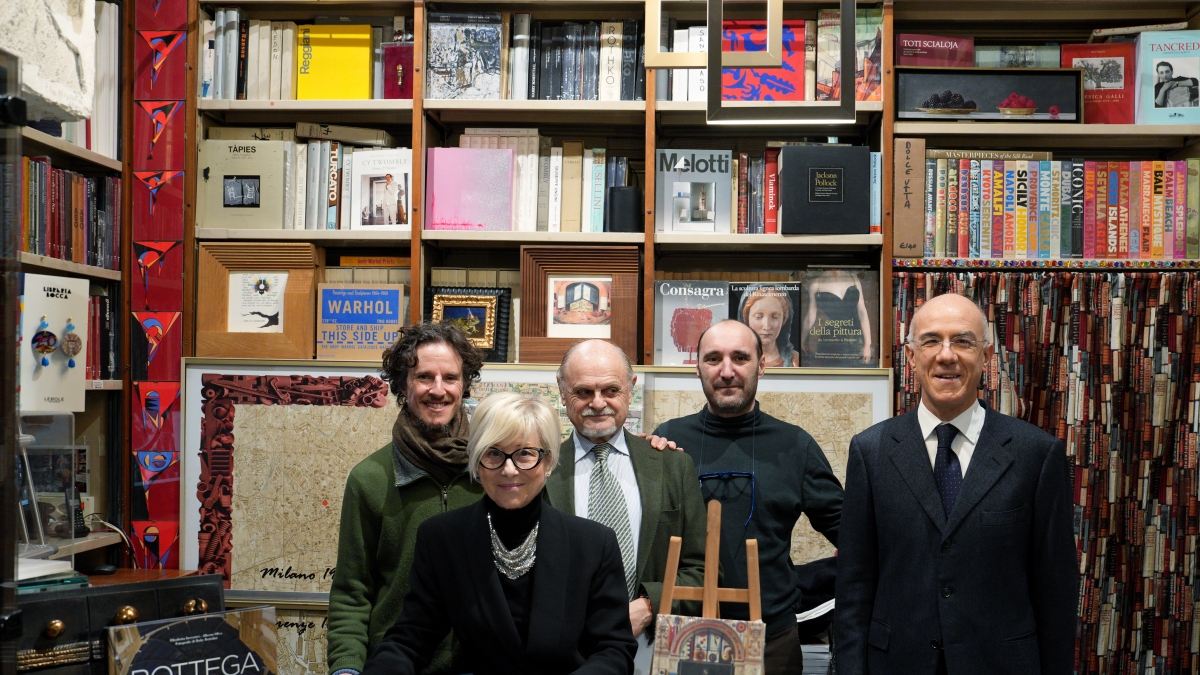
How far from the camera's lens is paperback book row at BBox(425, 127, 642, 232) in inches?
130

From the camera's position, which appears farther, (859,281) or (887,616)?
(859,281)

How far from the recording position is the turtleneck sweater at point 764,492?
2303 millimetres

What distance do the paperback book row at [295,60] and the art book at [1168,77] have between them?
8.70 ft

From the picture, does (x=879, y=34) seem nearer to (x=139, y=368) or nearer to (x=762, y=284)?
(x=762, y=284)

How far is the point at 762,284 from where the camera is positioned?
3291 millimetres

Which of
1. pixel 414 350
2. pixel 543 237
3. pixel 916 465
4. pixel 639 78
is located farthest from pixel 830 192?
pixel 414 350

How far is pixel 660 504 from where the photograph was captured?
6.95 feet

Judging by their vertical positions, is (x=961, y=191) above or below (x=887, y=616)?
above

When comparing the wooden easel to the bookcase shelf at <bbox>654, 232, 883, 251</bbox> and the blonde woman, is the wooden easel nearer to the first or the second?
the blonde woman

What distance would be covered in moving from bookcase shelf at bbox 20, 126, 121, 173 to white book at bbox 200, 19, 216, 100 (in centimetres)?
41

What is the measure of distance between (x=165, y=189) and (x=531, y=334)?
1445 millimetres

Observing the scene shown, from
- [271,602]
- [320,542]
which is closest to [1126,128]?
[320,542]

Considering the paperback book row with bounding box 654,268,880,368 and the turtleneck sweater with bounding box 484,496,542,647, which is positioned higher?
the paperback book row with bounding box 654,268,880,368

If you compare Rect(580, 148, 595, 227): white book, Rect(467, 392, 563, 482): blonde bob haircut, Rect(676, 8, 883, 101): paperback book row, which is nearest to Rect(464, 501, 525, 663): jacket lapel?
Rect(467, 392, 563, 482): blonde bob haircut
